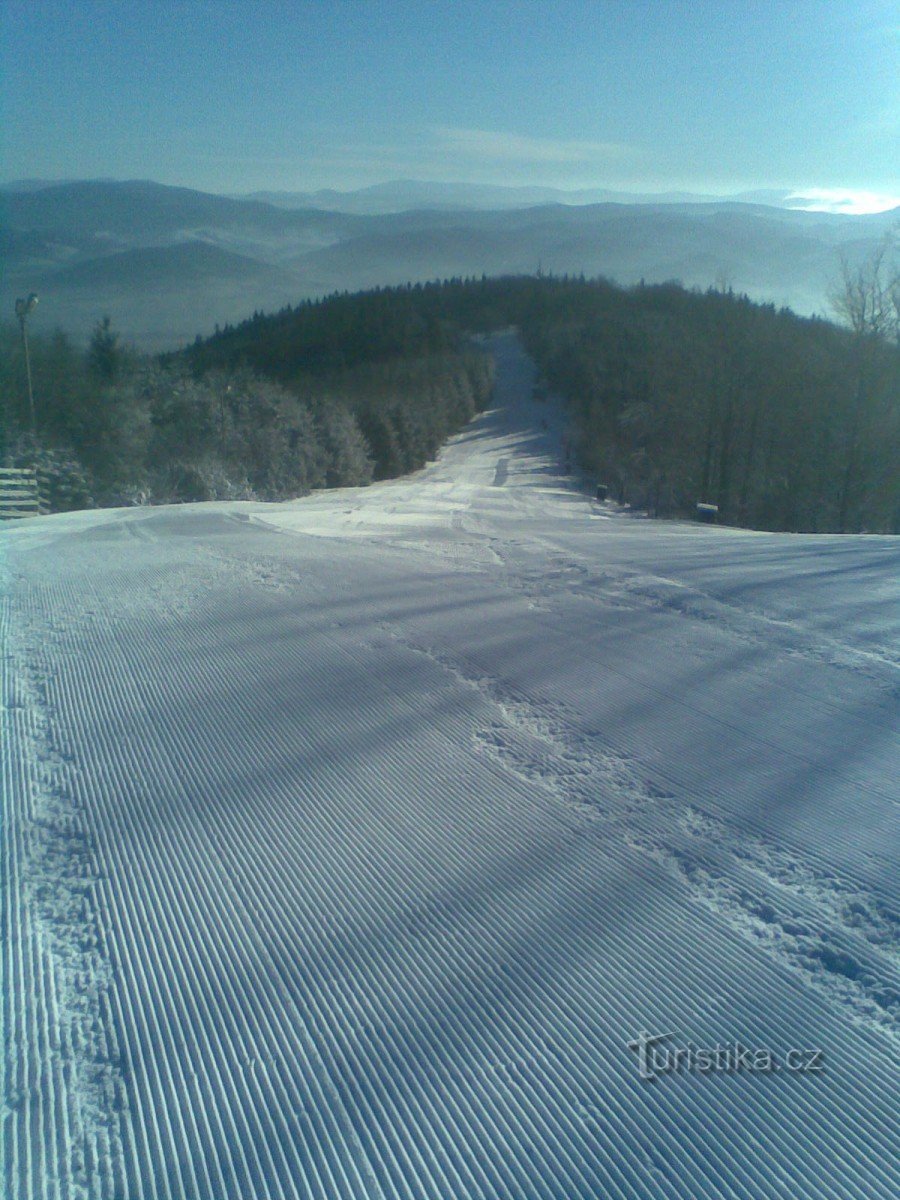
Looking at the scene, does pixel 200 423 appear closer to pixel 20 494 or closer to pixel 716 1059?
pixel 20 494

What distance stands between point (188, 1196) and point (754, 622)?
17.4ft

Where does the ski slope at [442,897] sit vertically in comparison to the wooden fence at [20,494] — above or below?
above

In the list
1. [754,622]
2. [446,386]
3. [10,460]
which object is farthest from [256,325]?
[754,622]

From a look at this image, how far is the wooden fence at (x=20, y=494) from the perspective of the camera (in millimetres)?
16656

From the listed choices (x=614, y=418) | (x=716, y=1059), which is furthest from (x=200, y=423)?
(x=716, y=1059)

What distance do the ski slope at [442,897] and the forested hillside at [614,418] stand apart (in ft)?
52.6

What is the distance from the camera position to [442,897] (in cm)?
327

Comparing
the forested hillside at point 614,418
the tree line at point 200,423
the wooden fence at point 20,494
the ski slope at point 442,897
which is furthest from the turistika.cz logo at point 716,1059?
the forested hillside at point 614,418

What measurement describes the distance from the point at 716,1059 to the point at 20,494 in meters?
18.1

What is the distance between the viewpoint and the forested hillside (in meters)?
26.4

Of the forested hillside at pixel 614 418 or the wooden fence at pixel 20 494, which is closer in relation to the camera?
the wooden fence at pixel 20 494

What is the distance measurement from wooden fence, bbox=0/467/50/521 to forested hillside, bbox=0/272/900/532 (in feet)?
5.59

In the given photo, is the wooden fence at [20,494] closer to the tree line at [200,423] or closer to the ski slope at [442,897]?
the tree line at [200,423]

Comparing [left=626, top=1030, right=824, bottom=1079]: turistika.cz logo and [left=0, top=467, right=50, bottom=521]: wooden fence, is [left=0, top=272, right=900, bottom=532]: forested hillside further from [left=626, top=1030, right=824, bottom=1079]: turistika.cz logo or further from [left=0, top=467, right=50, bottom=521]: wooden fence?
[left=626, top=1030, right=824, bottom=1079]: turistika.cz logo
